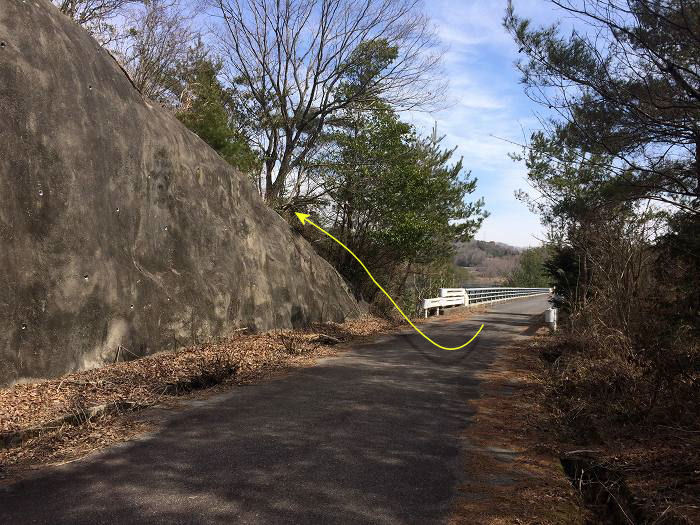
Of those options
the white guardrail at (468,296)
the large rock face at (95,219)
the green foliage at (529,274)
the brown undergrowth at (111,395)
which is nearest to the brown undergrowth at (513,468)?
the brown undergrowth at (111,395)

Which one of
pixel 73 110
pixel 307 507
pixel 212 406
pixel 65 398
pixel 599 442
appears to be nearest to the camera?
pixel 307 507

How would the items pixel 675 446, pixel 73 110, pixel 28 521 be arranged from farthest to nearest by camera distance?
pixel 73 110 < pixel 675 446 < pixel 28 521

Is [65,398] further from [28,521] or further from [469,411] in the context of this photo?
[469,411]

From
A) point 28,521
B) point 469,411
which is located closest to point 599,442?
point 469,411

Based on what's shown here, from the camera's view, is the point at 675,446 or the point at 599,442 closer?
the point at 675,446

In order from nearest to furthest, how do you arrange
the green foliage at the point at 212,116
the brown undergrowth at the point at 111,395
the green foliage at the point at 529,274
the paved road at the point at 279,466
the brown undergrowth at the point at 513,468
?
1. the paved road at the point at 279,466
2. the brown undergrowth at the point at 513,468
3. the brown undergrowth at the point at 111,395
4. the green foliage at the point at 212,116
5. the green foliage at the point at 529,274

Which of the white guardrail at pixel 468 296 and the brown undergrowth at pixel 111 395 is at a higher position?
the white guardrail at pixel 468 296

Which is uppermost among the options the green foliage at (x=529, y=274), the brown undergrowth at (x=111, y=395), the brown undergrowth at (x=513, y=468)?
the green foliage at (x=529, y=274)

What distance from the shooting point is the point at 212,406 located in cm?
690

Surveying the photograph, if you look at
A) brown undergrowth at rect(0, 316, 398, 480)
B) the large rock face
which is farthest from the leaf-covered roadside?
the large rock face

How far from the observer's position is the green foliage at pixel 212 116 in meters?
16.6

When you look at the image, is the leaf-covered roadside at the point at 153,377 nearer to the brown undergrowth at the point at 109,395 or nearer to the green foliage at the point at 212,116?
the brown undergrowth at the point at 109,395

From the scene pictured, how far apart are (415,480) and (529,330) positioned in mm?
14436

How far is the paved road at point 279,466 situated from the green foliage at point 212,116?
10475 millimetres
